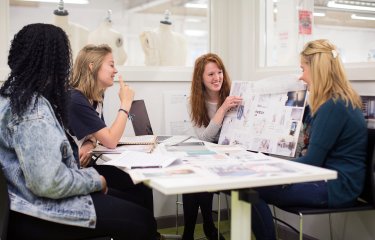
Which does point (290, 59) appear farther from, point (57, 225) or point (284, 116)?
point (57, 225)

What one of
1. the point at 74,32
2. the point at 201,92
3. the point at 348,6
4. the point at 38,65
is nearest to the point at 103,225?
the point at 38,65

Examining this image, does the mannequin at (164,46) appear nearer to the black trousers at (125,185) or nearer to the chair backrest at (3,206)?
the black trousers at (125,185)

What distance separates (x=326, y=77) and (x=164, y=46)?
1535 millimetres

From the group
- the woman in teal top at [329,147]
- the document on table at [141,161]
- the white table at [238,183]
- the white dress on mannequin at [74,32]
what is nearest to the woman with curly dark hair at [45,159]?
the document on table at [141,161]

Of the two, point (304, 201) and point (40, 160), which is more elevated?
point (40, 160)

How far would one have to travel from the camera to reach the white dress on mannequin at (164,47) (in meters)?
3.17

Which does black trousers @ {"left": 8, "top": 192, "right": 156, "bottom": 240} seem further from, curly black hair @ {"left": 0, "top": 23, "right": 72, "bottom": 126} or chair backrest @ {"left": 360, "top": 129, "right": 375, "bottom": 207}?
chair backrest @ {"left": 360, "top": 129, "right": 375, "bottom": 207}

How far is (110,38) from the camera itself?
10.1 ft

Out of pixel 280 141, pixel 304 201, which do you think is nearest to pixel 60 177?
pixel 304 201

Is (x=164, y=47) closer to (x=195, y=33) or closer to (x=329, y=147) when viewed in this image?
(x=195, y=33)

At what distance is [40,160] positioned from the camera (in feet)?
4.44

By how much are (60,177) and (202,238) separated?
5.60 ft

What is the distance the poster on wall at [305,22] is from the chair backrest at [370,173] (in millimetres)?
1090

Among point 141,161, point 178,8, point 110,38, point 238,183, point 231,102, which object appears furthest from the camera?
point 178,8
